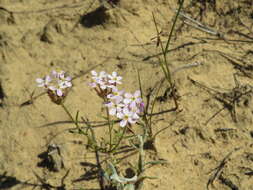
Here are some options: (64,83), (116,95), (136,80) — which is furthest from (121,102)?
(136,80)

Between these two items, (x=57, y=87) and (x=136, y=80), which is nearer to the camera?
(x=57, y=87)

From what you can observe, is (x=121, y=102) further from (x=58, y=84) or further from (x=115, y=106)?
(x=58, y=84)

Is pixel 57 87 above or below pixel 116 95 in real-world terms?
above

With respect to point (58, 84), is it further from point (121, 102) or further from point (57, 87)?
point (121, 102)

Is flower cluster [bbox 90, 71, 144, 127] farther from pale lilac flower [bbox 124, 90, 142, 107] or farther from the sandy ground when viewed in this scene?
the sandy ground

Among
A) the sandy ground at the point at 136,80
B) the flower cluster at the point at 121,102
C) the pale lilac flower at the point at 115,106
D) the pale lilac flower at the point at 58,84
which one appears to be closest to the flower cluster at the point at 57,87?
the pale lilac flower at the point at 58,84

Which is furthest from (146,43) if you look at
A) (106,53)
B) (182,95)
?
(182,95)

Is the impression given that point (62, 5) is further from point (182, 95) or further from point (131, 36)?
point (182, 95)

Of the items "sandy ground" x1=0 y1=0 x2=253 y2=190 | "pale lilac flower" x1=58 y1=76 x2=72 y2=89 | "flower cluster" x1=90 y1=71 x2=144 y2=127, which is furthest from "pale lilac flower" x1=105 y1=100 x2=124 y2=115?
"sandy ground" x1=0 y1=0 x2=253 y2=190
